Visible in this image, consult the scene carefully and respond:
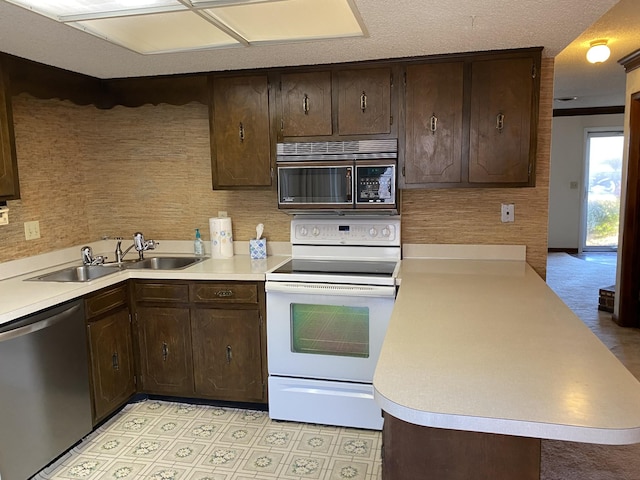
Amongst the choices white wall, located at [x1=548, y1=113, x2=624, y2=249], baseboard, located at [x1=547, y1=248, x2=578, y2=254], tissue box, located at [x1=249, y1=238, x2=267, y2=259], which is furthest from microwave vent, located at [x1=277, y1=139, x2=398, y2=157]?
baseboard, located at [x1=547, y1=248, x2=578, y2=254]

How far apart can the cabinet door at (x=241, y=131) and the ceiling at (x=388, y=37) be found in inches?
4.9

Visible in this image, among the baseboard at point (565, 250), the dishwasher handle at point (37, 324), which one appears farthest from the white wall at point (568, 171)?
the dishwasher handle at point (37, 324)

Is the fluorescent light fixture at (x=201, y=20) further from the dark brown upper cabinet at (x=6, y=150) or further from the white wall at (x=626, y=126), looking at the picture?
the white wall at (x=626, y=126)

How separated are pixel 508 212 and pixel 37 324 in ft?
8.94

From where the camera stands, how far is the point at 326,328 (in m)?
2.78

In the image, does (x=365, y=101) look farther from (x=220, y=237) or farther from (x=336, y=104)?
(x=220, y=237)

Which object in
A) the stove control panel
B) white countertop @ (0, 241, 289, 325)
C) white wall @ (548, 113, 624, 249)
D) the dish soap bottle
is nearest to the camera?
white countertop @ (0, 241, 289, 325)

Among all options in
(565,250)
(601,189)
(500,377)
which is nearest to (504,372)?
(500,377)

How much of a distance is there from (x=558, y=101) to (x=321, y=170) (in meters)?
5.91

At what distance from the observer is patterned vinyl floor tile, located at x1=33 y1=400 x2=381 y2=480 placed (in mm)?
2408

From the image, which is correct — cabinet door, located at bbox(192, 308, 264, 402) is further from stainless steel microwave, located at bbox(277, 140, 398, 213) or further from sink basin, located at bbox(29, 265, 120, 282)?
stainless steel microwave, located at bbox(277, 140, 398, 213)

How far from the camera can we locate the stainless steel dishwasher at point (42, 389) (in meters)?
2.16

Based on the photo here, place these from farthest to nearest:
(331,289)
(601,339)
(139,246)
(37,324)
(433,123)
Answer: (601,339) < (139,246) < (433,123) < (331,289) < (37,324)

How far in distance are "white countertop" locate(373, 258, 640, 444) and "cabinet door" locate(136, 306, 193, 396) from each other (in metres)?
1.52
